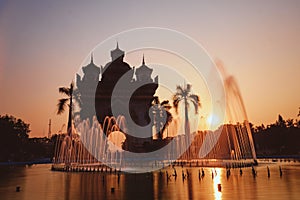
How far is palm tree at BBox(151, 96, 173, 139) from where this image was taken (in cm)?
4934

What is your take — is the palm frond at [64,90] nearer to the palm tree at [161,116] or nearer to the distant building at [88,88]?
the distant building at [88,88]

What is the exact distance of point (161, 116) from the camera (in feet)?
163

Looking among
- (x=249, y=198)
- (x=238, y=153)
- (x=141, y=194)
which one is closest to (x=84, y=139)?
(x=238, y=153)

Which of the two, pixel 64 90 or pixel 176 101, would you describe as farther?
pixel 176 101

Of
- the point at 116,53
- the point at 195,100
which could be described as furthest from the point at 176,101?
the point at 116,53

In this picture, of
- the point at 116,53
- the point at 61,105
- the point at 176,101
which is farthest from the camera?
the point at 116,53

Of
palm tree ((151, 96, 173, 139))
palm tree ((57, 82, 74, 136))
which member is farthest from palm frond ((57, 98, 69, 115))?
palm tree ((151, 96, 173, 139))

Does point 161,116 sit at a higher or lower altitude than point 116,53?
lower

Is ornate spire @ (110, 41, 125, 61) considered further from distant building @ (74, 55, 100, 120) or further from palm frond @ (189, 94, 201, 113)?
palm frond @ (189, 94, 201, 113)

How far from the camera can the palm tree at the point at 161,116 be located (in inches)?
1943

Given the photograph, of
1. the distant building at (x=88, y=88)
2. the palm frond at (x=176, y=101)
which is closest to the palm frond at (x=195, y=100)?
the palm frond at (x=176, y=101)

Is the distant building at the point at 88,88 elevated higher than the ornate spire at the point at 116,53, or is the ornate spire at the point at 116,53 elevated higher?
the ornate spire at the point at 116,53

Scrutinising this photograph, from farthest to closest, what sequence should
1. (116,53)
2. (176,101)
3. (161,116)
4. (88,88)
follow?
(116,53), (88,88), (161,116), (176,101)

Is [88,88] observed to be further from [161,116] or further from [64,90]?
[161,116]
